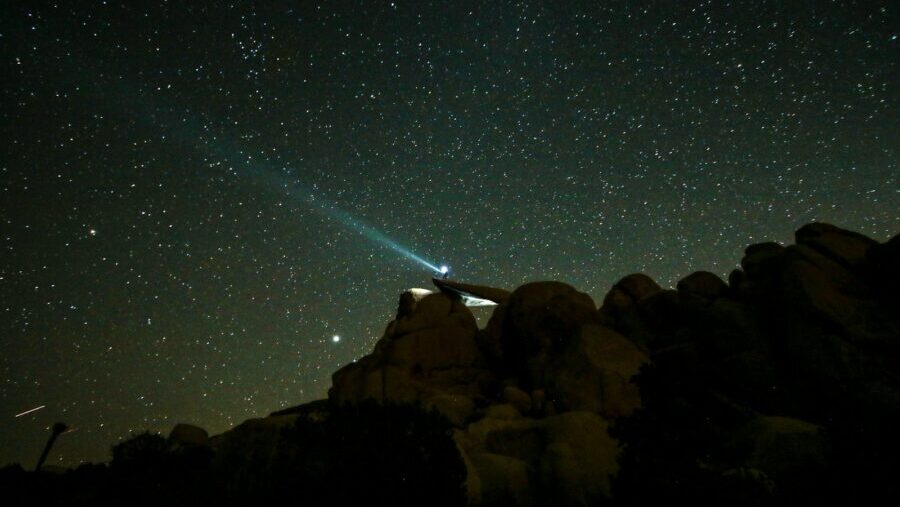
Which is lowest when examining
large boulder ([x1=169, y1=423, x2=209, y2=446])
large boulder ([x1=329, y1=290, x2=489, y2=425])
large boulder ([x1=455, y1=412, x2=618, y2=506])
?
large boulder ([x1=455, y1=412, x2=618, y2=506])

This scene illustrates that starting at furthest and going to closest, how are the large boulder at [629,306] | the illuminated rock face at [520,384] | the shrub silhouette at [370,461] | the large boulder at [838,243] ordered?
the large boulder at [629,306], the large boulder at [838,243], the illuminated rock face at [520,384], the shrub silhouette at [370,461]

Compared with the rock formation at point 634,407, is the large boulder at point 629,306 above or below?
above

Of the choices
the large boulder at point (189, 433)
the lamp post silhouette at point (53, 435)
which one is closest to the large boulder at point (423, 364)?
the large boulder at point (189, 433)

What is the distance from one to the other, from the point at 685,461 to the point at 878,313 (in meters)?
13.5

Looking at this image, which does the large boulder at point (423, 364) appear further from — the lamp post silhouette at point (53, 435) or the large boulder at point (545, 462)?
the lamp post silhouette at point (53, 435)

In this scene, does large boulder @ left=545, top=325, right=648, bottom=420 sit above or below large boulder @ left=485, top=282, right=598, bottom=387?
below

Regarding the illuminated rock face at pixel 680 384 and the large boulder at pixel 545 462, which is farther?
the large boulder at pixel 545 462

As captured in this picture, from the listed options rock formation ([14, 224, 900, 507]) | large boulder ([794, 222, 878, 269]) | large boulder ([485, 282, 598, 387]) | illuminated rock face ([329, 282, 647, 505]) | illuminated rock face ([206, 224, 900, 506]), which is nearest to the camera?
rock formation ([14, 224, 900, 507])

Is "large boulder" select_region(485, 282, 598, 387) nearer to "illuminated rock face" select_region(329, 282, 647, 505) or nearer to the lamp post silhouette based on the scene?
"illuminated rock face" select_region(329, 282, 647, 505)

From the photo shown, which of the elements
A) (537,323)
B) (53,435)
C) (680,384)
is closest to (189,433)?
(53,435)

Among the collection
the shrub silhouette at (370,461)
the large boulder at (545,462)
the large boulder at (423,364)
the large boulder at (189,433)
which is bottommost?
the large boulder at (545,462)

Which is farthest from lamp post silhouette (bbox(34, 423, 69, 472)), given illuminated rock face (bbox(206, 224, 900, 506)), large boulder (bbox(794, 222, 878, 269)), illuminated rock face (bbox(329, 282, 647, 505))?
large boulder (bbox(794, 222, 878, 269))

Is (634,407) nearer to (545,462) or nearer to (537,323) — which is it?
(545,462)

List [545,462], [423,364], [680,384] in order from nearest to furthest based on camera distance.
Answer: [680,384] → [545,462] → [423,364]
